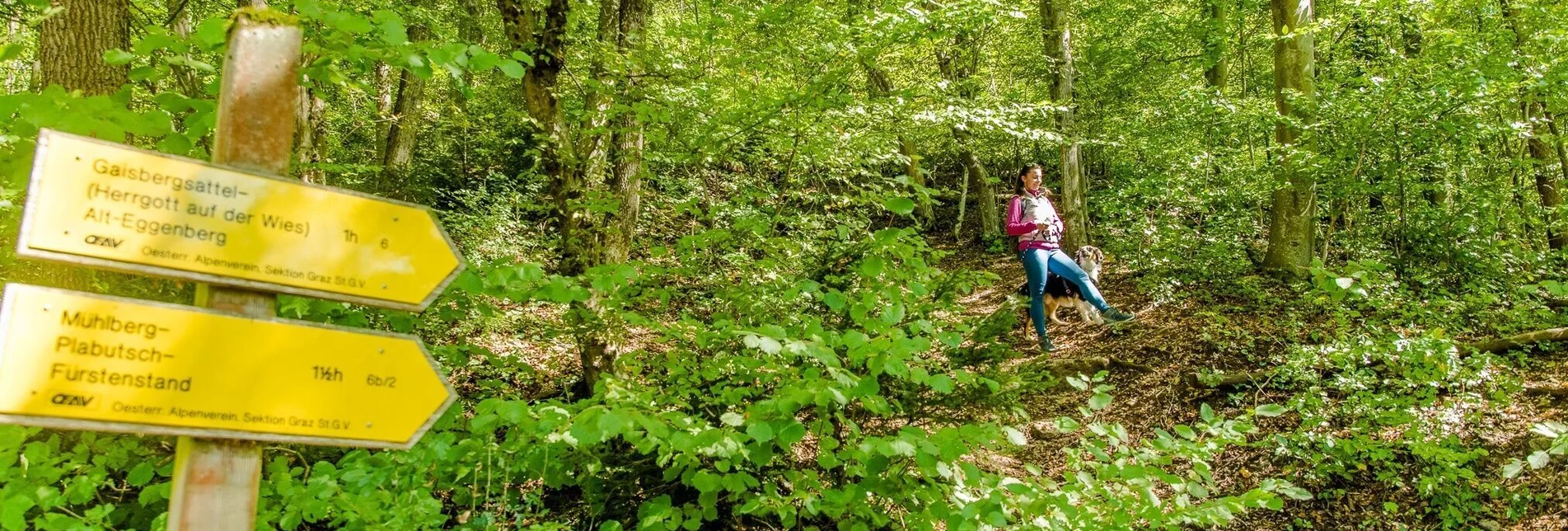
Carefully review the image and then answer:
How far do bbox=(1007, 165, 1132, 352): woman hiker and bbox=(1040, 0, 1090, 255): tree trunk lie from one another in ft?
11.6

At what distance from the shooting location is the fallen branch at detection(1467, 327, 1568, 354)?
511 cm

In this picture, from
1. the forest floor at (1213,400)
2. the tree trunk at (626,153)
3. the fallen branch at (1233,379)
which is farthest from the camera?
the fallen branch at (1233,379)

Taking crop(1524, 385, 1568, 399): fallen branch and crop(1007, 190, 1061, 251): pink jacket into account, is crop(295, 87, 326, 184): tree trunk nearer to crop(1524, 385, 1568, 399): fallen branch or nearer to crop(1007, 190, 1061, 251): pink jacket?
crop(1007, 190, 1061, 251): pink jacket

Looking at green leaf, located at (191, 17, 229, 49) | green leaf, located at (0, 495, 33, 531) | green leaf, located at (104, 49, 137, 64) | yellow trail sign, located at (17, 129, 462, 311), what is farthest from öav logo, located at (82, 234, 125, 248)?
green leaf, located at (0, 495, 33, 531)

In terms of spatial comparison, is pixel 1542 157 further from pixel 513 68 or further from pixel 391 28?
pixel 391 28

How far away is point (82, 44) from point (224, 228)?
3194 mm

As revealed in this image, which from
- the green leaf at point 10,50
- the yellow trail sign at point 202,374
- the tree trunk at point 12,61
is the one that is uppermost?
the tree trunk at point 12,61

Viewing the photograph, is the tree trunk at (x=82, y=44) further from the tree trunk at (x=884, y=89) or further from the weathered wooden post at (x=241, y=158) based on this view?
Answer: the tree trunk at (x=884, y=89)

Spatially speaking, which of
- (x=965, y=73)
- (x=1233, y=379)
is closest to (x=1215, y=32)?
(x=965, y=73)

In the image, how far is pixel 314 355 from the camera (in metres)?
1.47

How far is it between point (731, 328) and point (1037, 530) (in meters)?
1.23

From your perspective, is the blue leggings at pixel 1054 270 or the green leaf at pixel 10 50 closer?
the green leaf at pixel 10 50

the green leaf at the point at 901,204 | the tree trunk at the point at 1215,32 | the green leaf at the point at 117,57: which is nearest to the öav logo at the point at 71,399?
the green leaf at the point at 117,57

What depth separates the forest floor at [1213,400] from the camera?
3770 mm
